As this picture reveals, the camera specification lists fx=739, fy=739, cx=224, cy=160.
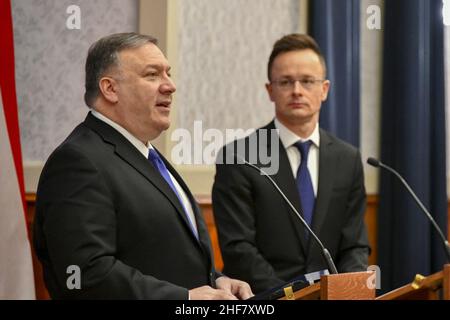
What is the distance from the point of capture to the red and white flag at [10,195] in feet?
9.77

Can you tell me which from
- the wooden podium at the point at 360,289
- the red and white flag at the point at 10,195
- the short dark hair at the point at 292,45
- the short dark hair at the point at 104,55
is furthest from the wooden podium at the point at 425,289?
the red and white flag at the point at 10,195

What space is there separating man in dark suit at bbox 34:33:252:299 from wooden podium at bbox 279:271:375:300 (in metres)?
0.23

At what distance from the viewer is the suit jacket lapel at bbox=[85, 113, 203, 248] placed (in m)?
2.11

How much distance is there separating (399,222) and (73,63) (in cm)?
211

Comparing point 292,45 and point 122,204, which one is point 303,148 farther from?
point 122,204

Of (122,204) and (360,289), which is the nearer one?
(360,289)

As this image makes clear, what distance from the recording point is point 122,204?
2023mm

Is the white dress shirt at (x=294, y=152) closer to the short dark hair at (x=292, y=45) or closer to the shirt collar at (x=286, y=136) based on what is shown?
the shirt collar at (x=286, y=136)

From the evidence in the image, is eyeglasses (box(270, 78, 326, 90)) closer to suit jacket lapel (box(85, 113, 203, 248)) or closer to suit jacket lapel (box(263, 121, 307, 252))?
suit jacket lapel (box(263, 121, 307, 252))

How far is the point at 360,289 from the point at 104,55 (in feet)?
3.25

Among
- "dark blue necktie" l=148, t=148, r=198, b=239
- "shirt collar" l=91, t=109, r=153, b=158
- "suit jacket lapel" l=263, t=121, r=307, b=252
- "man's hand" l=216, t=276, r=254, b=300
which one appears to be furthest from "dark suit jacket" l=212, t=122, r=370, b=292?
"shirt collar" l=91, t=109, r=153, b=158

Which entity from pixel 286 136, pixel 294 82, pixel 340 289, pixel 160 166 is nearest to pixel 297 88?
pixel 294 82

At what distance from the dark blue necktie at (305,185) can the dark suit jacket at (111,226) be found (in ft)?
2.49

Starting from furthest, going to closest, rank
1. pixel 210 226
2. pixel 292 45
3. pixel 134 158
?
pixel 210 226
pixel 292 45
pixel 134 158
